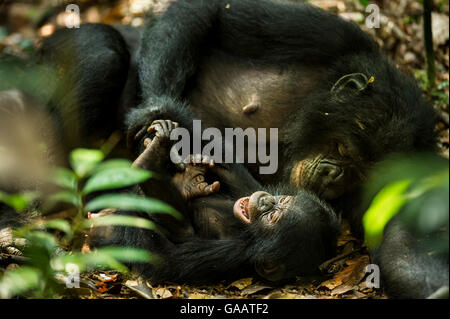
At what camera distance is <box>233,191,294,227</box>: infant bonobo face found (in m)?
4.21

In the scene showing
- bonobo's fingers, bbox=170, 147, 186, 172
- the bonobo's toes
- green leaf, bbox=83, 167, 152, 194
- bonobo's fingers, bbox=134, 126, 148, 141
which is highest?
the bonobo's toes

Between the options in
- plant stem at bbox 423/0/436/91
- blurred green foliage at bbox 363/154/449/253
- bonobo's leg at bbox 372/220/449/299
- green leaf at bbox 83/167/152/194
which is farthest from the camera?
plant stem at bbox 423/0/436/91

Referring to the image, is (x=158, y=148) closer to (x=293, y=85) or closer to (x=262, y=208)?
(x=262, y=208)

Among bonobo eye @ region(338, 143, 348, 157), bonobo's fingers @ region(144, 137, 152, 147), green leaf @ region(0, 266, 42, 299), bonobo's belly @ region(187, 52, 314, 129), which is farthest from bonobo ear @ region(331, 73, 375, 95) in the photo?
green leaf @ region(0, 266, 42, 299)

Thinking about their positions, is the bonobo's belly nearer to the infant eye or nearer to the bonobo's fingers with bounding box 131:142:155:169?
the bonobo's fingers with bounding box 131:142:155:169

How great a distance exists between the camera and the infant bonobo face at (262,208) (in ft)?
13.8

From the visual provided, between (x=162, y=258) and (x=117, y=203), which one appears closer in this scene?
(x=117, y=203)

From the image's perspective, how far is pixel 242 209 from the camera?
14.4 feet

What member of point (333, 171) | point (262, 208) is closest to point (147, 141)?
point (262, 208)

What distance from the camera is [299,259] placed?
4.01m

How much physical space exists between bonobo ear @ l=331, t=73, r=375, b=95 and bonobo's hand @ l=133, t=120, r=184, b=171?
58.8 inches

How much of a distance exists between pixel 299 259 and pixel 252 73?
2.15 meters
